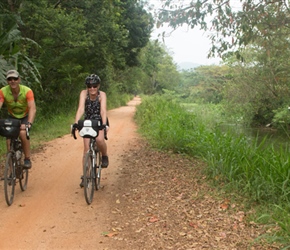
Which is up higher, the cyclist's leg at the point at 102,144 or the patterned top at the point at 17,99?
the patterned top at the point at 17,99

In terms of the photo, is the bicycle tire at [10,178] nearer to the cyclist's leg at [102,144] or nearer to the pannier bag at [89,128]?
the pannier bag at [89,128]

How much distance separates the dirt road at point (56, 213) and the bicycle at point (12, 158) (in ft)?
0.80

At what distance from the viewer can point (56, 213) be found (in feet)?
15.1

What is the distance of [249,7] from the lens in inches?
231

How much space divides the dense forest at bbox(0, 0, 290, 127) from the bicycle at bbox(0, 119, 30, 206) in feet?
8.93

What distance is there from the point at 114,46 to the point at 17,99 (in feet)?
51.0

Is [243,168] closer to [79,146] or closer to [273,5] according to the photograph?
[273,5]

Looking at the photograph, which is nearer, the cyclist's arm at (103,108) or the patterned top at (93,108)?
the cyclist's arm at (103,108)

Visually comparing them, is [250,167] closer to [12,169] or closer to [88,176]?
[88,176]

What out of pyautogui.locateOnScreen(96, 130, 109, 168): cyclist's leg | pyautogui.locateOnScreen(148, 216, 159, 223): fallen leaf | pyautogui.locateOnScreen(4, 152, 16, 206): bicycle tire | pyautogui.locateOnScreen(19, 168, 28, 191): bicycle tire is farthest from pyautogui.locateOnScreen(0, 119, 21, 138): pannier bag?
pyautogui.locateOnScreen(148, 216, 159, 223): fallen leaf

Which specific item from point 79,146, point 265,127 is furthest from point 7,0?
point 265,127

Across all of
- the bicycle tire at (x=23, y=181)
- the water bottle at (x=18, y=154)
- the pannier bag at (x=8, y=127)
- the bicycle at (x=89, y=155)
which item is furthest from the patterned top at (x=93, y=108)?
the bicycle tire at (x=23, y=181)

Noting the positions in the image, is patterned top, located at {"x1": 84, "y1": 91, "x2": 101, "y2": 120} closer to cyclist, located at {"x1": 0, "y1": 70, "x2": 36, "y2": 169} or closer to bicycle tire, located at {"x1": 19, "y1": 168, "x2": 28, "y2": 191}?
cyclist, located at {"x1": 0, "y1": 70, "x2": 36, "y2": 169}

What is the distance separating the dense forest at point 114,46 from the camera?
19.8ft
